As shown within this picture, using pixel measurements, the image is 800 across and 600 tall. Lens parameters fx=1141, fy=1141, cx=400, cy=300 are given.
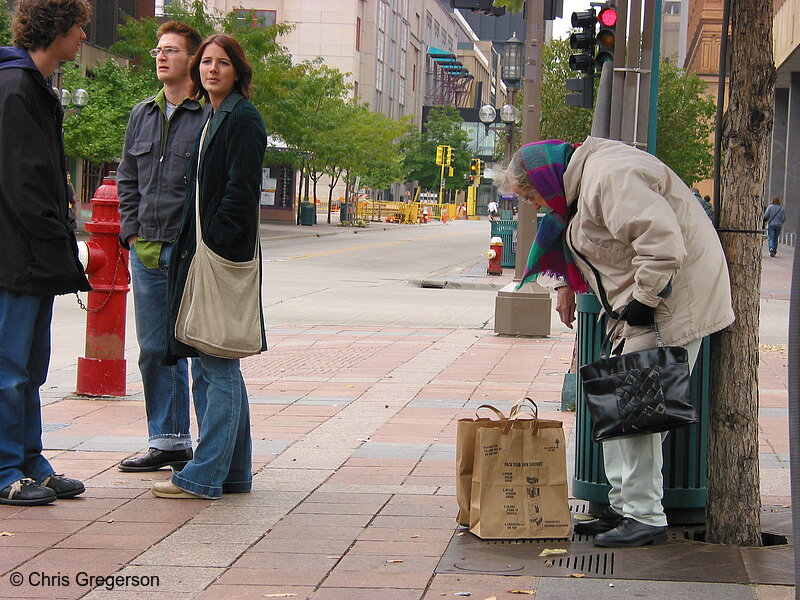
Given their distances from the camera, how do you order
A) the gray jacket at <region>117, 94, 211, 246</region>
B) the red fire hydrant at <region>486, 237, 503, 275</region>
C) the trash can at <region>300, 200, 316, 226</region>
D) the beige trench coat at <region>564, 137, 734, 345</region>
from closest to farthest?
the beige trench coat at <region>564, 137, 734, 345</region> → the gray jacket at <region>117, 94, 211, 246</region> → the red fire hydrant at <region>486, 237, 503, 275</region> → the trash can at <region>300, 200, 316, 226</region>

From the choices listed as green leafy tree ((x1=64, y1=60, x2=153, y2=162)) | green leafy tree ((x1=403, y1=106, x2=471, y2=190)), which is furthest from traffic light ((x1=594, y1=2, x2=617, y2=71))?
green leafy tree ((x1=403, y1=106, x2=471, y2=190))

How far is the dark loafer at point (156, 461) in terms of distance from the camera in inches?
233

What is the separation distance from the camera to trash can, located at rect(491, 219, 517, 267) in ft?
88.9

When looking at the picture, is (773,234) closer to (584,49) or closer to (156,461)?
(584,49)

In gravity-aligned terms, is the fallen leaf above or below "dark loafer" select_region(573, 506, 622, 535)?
below

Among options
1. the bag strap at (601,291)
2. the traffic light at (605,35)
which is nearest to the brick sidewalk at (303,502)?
the bag strap at (601,291)

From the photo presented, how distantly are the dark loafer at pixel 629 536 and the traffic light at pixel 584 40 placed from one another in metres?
7.43

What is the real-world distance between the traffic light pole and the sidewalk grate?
6926 millimetres

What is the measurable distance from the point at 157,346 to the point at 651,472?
102 inches

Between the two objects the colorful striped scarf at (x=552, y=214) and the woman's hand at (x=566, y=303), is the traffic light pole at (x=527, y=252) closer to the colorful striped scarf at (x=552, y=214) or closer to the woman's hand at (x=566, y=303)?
the woman's hand at (x=566, y=303)

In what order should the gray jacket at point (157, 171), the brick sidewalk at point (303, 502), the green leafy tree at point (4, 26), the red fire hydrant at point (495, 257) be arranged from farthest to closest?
the green leafy tree at point (4, 26)
the red fire hydrant at point (495, 257)
the gray jacket at point (157, 171)
the brick sidewalk at point (303, 502)

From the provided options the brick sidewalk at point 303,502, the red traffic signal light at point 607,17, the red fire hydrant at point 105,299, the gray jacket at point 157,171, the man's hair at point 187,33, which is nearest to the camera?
the brick sidewalk at point 303,502

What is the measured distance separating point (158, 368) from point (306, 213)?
157 feet
